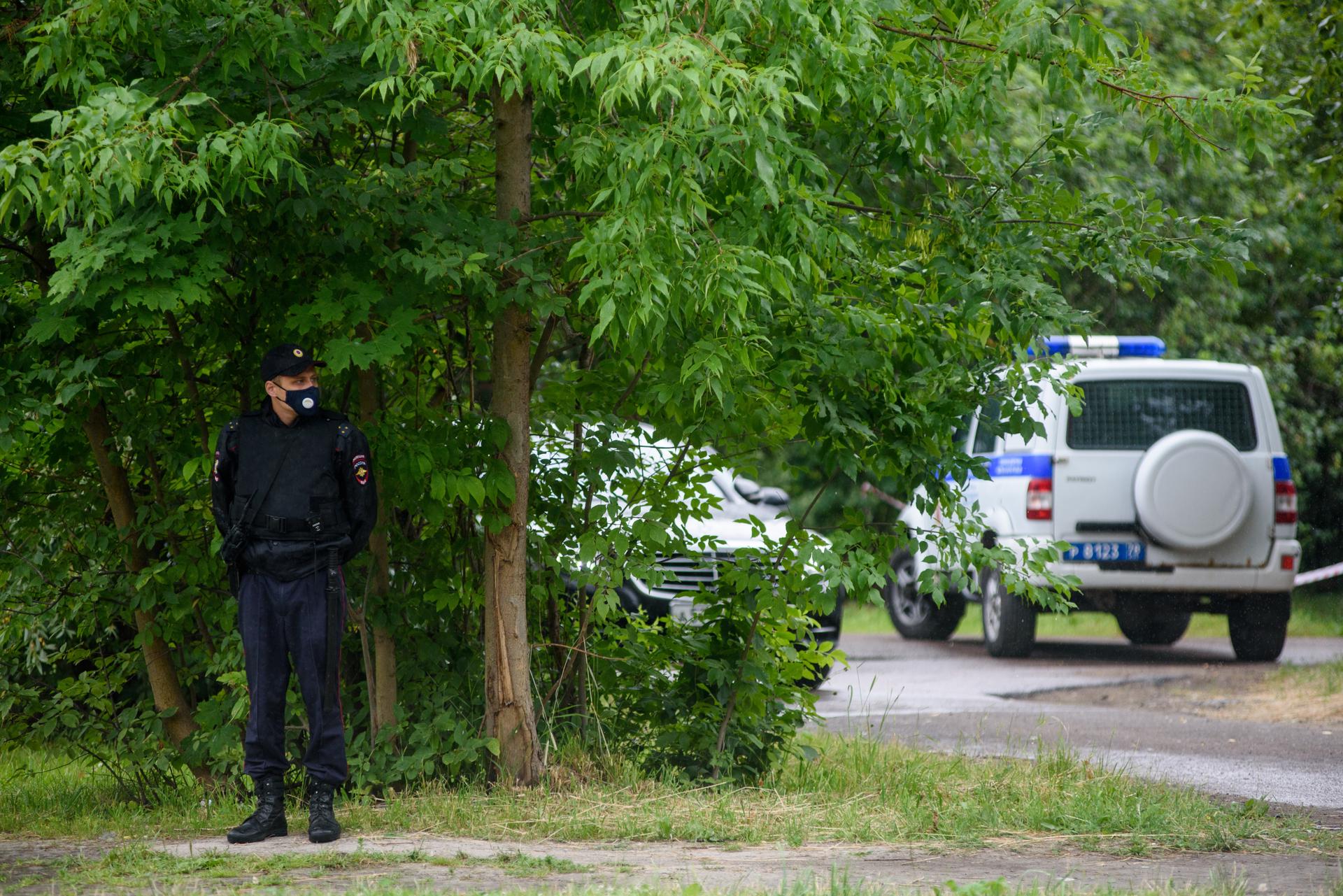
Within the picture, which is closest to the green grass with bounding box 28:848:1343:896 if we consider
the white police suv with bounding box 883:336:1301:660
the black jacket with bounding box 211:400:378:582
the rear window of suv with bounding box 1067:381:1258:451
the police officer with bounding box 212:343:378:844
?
the police officer with bounding box 212:343:378:844

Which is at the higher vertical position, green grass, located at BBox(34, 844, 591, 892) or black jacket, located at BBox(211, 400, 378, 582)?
black jacket, located at BBox(211, 400, 378, 582)

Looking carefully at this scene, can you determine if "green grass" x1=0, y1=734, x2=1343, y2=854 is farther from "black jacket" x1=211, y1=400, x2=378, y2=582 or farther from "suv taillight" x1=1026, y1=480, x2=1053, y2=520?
"suv taillight" x1=1026, y1=480, x2=1053, y2=520

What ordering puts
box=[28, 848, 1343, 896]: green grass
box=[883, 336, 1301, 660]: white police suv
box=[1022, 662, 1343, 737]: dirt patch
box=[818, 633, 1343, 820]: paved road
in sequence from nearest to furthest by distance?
box=[28, 848, 1343, 896]: green grass → box=[818, 633, 1343, 820]: paved road → box=[1022, 662, 1343, 737]: dirt patch → box=[883, 336, 1301, 660]: white police suv

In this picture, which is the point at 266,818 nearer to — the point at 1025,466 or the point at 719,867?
the point at 719,867

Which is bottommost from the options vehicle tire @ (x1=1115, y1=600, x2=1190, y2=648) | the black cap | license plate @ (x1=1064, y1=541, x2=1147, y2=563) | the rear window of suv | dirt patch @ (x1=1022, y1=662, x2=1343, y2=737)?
vehicle tire @ (x1=1115, y1=600, x2=1190, y2=648)

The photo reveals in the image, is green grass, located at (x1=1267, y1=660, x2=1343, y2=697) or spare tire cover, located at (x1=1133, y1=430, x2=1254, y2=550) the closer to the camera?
green grass, located at (x1=1267, y1=660, x2=1343, y2=697)

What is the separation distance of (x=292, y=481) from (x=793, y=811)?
2380 mm

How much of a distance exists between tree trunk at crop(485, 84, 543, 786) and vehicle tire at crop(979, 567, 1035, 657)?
7.46 meters

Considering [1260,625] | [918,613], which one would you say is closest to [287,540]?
[1260,625]

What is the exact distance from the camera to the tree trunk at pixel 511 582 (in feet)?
20.4

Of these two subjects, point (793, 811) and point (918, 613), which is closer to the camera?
point (793, 811)

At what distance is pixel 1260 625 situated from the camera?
1265 cm

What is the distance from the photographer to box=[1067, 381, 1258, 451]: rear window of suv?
12.4m

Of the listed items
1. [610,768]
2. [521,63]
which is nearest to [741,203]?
[521,63]
